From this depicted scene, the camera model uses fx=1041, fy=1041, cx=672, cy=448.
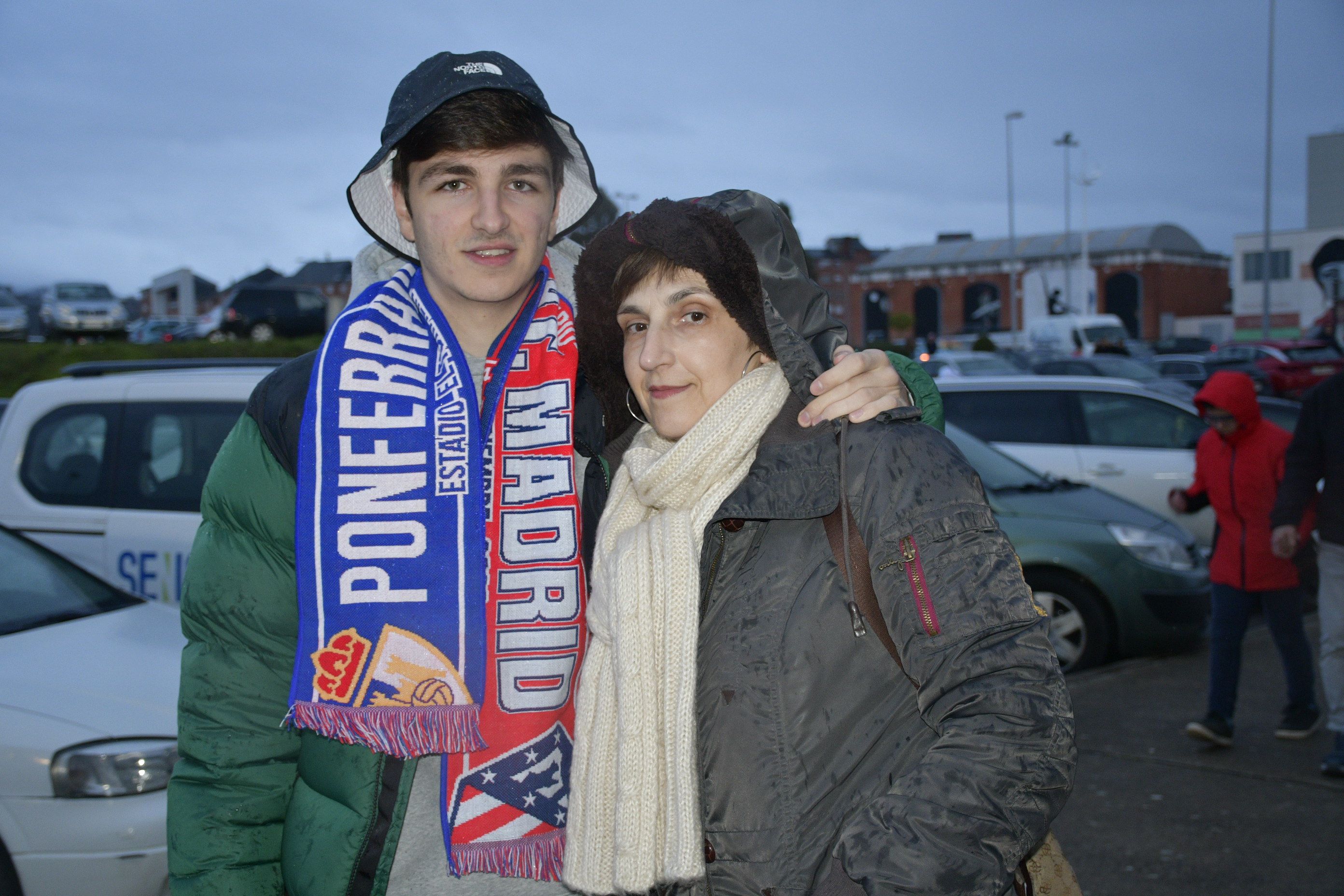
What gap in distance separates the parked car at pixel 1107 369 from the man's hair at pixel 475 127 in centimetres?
1839

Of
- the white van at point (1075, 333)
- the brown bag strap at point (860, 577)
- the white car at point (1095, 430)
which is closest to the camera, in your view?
the brown bag strap at point (860, 577)

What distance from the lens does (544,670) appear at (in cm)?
193

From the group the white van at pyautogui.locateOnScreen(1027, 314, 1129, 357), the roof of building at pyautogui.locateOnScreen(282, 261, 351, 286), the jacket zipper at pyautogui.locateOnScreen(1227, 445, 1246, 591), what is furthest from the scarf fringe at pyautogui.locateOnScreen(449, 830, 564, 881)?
the roof of building at pyautogui.locateOnScreen(282, 261, 351, 286)

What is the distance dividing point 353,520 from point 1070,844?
3603 mm

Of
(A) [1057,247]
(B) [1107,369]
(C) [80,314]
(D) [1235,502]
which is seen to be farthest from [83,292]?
(A) [1057,247]

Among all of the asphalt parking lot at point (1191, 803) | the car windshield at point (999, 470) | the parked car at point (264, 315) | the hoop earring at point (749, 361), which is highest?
the parked car at point (264, 315)

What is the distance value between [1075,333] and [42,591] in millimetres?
36532

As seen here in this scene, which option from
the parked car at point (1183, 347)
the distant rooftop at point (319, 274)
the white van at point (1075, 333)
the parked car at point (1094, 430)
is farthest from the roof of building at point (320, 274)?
the parked car at point (1094, 430)

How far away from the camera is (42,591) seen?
14.2ft

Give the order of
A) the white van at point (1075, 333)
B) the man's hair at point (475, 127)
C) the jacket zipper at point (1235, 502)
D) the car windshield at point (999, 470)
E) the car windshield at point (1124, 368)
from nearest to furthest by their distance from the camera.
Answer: the man's hair at point (475, 127) → the jacket zipper at point (1235, 502) → the car windshield at point (999, 470) → the car windshield at point (1124, 368) → the white van at point (1075, 333)

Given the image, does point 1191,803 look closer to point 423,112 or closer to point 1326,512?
point 1326,512

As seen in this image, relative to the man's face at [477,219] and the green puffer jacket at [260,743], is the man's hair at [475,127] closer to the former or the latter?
the man's face at [477,219]

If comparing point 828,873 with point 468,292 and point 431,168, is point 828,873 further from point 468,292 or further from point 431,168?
point 431,168

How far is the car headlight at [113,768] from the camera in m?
3.36
